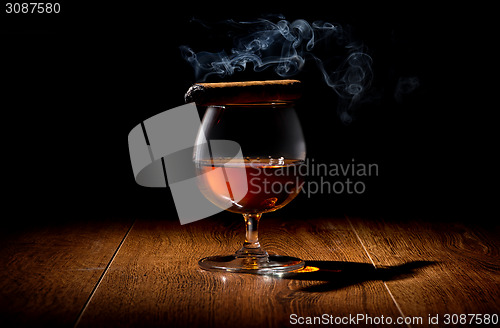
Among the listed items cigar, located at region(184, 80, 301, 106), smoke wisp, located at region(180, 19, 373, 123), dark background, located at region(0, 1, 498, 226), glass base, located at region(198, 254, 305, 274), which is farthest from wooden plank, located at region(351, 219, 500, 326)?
dark background, located at region(0, 1, 498, 226)

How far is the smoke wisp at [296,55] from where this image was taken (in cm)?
194

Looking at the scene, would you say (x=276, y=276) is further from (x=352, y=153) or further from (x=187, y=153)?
(x=352, y=153)

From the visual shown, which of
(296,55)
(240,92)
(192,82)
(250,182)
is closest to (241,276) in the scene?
(250,182)

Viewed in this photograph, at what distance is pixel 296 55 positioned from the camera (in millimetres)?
2018

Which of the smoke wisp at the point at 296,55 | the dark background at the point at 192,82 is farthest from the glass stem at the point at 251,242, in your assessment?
the dark background at the point at 192,82

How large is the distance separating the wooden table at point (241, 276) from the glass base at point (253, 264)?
0.11ft

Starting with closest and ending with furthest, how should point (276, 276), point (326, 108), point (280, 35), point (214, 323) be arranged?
point (214, 323)
point (276, 276)
point (280, 35)
point (326, 108)

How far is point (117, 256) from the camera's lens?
1.49 metres

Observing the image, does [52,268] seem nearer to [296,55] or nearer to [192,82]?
[296,55]

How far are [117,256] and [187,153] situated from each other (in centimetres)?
128

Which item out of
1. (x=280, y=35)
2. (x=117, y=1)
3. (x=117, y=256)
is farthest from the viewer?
(x=117, y=1)

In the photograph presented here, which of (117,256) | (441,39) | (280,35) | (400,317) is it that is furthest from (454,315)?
(441,39)

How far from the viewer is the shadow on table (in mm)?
1295

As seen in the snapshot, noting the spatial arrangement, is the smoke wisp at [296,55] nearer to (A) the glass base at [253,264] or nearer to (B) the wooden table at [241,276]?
(B) the wooden table at [241,276]
